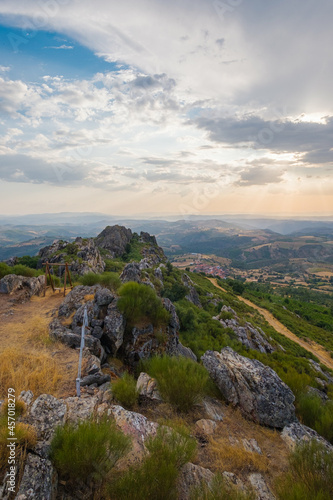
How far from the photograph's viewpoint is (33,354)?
9117 mm

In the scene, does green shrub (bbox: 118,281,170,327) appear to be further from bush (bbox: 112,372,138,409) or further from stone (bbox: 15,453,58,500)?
stone (bbox: 15,453,58,500)

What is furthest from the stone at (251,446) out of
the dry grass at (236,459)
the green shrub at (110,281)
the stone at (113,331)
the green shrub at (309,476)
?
the green shrub at (110,281)

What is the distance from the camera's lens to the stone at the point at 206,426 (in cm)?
664

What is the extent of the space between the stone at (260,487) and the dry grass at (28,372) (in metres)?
6.07

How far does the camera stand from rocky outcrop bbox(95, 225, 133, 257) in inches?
2285

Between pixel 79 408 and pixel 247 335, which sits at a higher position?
pixel 79 408

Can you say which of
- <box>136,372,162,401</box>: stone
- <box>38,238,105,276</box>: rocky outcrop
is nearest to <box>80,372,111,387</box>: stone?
<box>136,372,162,401</box>: stone

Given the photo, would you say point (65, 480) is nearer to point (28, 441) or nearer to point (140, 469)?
point (28, 441)

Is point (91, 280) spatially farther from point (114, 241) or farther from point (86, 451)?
point (114, 241)

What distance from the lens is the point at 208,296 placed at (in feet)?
138

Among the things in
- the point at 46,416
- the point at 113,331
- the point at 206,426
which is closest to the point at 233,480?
the point at 206,426

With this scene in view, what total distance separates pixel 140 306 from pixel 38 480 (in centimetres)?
862

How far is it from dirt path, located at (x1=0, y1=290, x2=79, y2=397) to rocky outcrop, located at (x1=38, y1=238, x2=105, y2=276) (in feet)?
50.2

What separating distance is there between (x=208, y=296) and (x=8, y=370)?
37.6 meters
